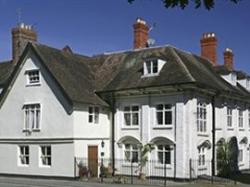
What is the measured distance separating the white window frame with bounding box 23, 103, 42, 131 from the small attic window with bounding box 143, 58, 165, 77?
7.63m

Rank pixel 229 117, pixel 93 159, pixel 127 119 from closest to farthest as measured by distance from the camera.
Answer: pixel 93 159, pixel 127 119, pixel 229 117

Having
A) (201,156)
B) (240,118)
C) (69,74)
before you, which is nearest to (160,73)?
(201,156)

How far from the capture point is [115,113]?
33000mm

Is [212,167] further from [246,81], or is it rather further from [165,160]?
[246,81]

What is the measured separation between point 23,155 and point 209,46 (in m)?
19.0

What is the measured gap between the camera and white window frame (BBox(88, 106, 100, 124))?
105 feet

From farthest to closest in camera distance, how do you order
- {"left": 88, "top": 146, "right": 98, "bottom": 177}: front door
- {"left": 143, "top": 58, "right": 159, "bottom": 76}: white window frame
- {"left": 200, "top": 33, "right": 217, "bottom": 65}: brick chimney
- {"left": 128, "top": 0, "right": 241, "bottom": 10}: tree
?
{"left": 200, "top": 33, "right": 217, "bottom": 65}: brick chimney
{"left": 143, "top": 58, "right": 159, "bottom": 76}: white window frame
{"left": 88, "top": 146, "right": 98, "bottom": 177}: front door
{"left": 128, "top": 0, "right": 241, "bottom": 10}: tree

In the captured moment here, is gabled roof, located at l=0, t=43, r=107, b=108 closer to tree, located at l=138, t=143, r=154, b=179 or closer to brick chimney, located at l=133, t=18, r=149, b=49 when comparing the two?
tree, located at l=138, t=143, r=154, b=179

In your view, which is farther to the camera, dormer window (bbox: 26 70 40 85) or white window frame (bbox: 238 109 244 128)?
white window frame (bbox: 238 109 244 128)

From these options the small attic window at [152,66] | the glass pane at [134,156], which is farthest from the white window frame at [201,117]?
the glass pane at [134,156]

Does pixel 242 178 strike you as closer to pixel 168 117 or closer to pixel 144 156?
pixel 168 117

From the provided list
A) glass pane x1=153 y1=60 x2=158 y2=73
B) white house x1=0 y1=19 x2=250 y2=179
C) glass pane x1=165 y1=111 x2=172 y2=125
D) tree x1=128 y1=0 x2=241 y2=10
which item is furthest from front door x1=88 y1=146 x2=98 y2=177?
tree x1=128 y1=0 x2=241 y2=10

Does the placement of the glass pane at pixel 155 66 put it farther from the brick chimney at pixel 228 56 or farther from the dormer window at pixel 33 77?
the brick chimney at pixel 228 56

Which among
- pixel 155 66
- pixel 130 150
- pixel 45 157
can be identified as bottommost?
pixel 45 157
